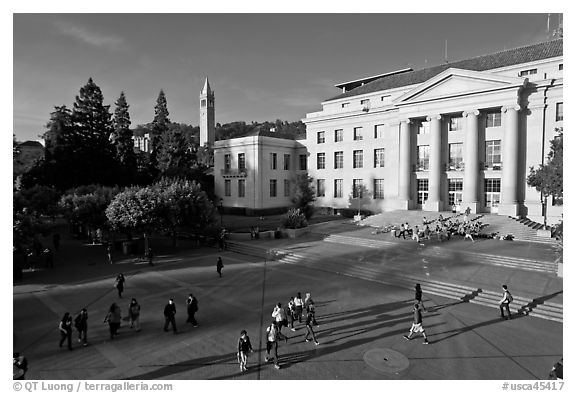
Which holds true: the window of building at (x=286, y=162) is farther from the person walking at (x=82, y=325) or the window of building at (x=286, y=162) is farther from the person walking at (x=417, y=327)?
the person walking at (x=82, y=325)

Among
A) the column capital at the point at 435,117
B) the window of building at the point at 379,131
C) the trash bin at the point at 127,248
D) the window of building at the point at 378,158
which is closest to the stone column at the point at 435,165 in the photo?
the column capital at the point at 435,117

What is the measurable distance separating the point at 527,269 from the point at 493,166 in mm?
17444

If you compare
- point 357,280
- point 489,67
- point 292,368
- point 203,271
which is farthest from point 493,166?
point 292,368

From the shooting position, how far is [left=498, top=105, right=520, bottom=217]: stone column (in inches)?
1312

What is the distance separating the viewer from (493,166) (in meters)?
35.5

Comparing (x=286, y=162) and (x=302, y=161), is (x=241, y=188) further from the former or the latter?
(x=302, y=161)

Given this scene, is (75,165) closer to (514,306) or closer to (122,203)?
(122,203)

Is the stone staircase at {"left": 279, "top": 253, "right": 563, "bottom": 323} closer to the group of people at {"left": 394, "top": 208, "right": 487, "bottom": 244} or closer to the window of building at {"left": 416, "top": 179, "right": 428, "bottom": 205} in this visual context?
the group of people at {"left": 394, "top": 208, "right": 487, "bottom": 244}

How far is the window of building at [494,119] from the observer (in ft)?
116

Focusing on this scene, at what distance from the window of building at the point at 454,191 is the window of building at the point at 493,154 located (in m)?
3.38

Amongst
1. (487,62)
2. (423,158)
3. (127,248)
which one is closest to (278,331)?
(127,248)

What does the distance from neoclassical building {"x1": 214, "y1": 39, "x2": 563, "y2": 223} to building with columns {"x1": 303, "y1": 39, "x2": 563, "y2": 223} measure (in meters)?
0.10

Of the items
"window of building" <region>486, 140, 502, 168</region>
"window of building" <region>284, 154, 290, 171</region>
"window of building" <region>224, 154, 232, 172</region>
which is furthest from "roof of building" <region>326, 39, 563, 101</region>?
"window of building" <region>224, 154, 232, 172</region>
